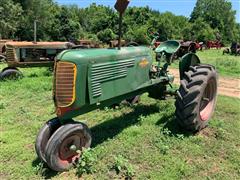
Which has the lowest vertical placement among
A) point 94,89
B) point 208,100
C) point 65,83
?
point 208,100

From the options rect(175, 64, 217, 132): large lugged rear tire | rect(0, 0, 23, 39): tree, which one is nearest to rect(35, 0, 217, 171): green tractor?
rect(175, 64, 217, 132): large lugged rear tire

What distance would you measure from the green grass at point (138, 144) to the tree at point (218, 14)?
58.3 metres

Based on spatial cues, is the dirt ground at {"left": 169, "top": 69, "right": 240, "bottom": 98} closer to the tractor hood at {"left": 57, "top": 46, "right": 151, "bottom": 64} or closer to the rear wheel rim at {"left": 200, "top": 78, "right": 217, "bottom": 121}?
the rear wheel rim at {"left": 200, "top": 78, "right": 217, "bottom": 121}

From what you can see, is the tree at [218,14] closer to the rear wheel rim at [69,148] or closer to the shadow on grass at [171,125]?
the shadow on grass at [171,125]

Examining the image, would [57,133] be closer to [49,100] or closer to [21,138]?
[21,138]

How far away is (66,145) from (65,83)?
803 millimetres

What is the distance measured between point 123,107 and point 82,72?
263 centimetres

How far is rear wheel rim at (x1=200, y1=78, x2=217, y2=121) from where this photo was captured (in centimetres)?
591

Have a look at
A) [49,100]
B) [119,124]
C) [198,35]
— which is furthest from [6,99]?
[198,35]

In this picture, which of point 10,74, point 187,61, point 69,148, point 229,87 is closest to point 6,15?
point 10,74

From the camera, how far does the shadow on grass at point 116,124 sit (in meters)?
5.34

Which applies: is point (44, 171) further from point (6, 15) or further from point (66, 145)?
point (6, 15)

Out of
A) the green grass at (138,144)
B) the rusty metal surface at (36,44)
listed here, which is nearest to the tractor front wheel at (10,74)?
the rusty metal surface at (36,44)

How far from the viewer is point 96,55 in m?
4.59
